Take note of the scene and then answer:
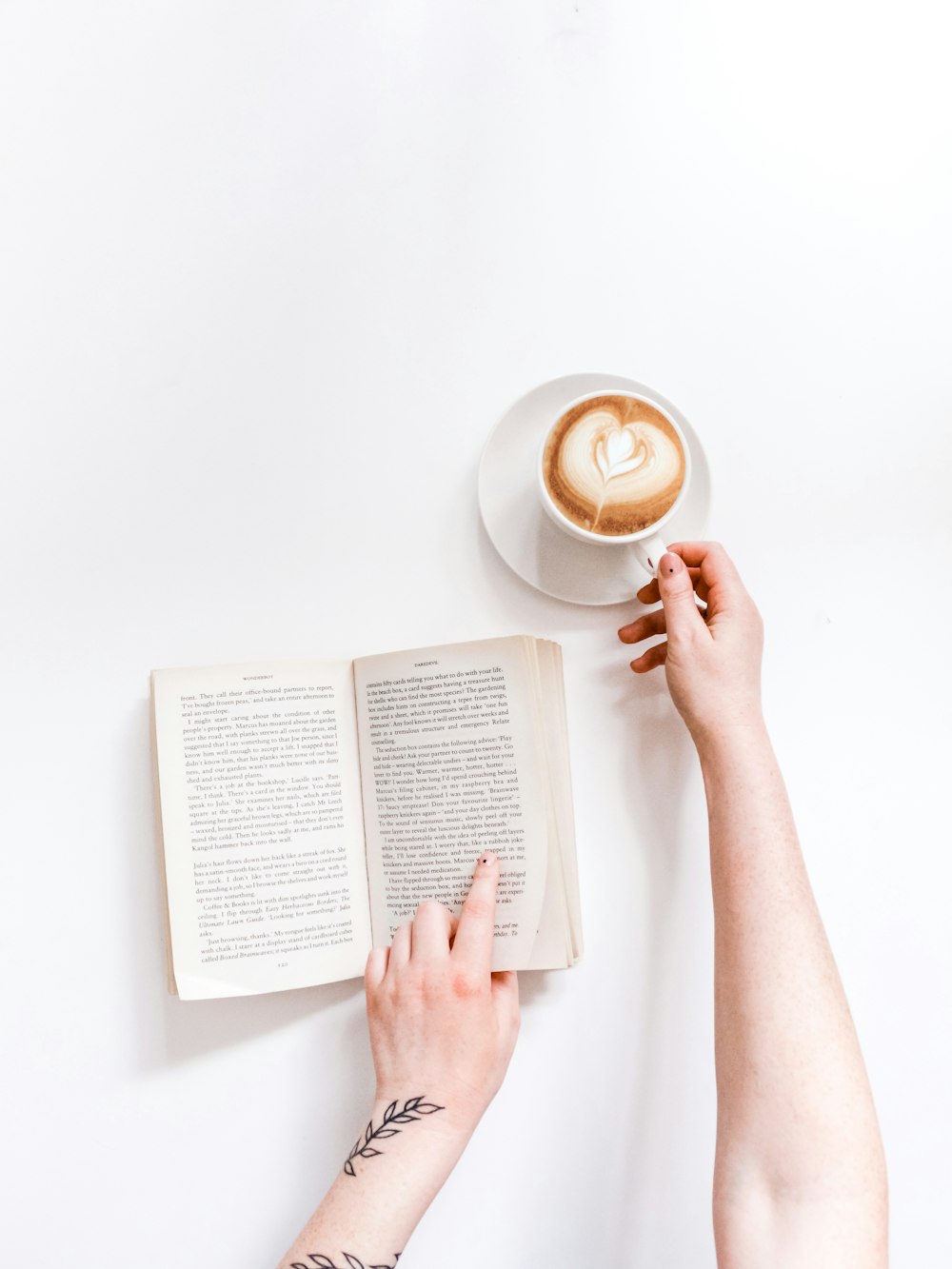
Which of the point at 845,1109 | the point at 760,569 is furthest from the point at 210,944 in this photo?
the point at 760,569

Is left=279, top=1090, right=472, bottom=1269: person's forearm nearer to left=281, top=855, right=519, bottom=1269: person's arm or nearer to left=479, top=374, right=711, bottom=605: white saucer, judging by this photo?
left=281, top=855, right=519, bottom=1269: person's arm

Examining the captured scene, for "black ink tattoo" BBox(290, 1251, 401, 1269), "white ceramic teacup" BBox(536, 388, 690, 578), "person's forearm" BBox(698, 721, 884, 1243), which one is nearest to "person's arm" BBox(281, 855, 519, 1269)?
"black ink tattoo" BBox(290, 1251, 401, 1269)

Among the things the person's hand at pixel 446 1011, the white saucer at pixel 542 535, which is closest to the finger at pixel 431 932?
the person's hand at pixel 446 1011

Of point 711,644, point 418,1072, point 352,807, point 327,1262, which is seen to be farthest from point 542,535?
point 327,1262

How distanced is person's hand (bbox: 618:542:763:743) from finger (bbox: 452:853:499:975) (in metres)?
0.26

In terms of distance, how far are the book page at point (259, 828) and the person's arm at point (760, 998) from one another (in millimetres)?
366

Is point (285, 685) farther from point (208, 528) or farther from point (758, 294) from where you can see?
point (758, 294)

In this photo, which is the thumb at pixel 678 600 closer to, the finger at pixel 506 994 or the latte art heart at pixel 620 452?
the latte art heart at pixel 620 452

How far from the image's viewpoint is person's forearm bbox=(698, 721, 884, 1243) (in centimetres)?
73

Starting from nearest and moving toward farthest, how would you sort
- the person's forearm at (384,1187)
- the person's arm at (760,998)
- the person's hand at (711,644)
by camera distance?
the person's arm at (760,998), the person's forearm at (384,1187), the person's hand at (711,644)

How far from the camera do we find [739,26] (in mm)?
1064

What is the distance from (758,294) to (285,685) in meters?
0.71

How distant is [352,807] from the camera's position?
99cm

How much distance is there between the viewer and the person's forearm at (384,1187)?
81cm
